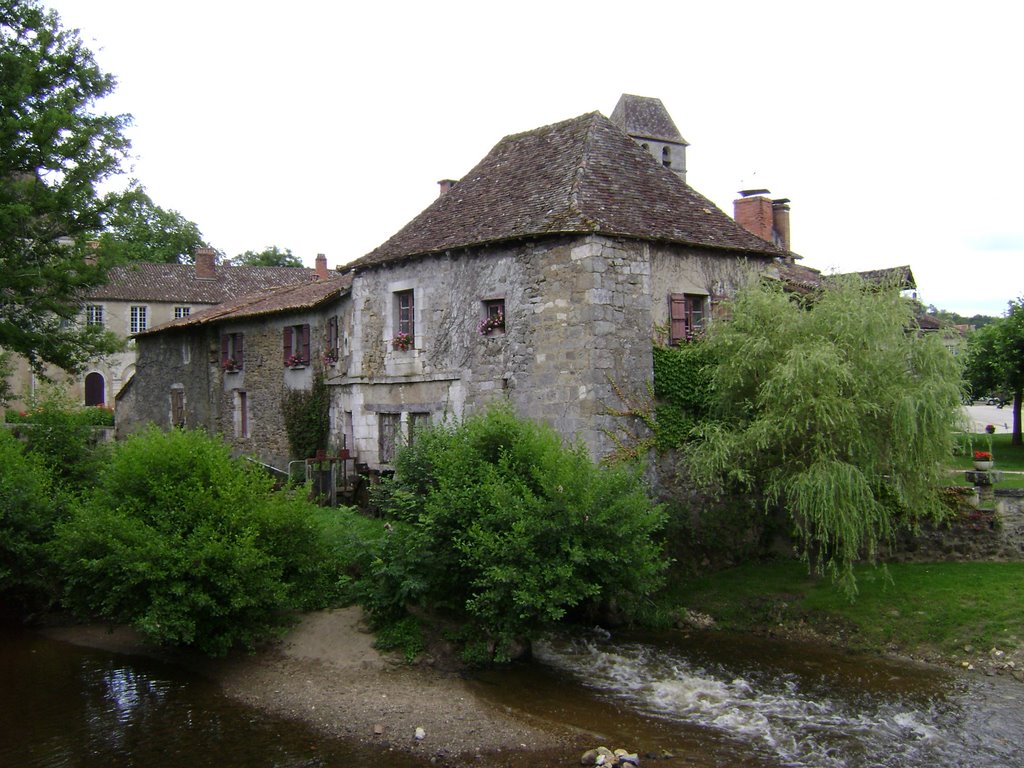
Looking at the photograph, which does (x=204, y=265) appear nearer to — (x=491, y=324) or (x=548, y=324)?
(x=491, y=324)

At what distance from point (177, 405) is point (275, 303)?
7100 mm

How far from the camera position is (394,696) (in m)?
13.0

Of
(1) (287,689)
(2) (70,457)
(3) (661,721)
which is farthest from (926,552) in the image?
(2) (70,457)

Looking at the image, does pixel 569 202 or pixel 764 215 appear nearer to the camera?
pixel 569 202

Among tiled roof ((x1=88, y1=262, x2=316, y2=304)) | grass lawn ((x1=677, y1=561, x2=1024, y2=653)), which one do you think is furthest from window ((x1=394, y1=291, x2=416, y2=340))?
tiled roof ((x1=88, y1=262, x2=316, y2=304))

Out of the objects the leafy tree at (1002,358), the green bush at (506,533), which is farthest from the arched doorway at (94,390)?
the leafy tree at (1002,358)

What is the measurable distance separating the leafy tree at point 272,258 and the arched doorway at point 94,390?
16052mm

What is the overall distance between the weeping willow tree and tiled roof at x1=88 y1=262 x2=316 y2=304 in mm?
36070

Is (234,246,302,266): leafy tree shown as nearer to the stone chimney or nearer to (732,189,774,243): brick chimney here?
the stone chimney

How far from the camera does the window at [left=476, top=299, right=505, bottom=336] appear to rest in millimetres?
17922

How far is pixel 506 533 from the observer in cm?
1320

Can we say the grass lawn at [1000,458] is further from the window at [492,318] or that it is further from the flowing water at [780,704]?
the window at [492,318]

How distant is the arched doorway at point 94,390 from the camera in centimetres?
4919

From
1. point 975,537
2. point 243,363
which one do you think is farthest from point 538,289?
point 243,363
